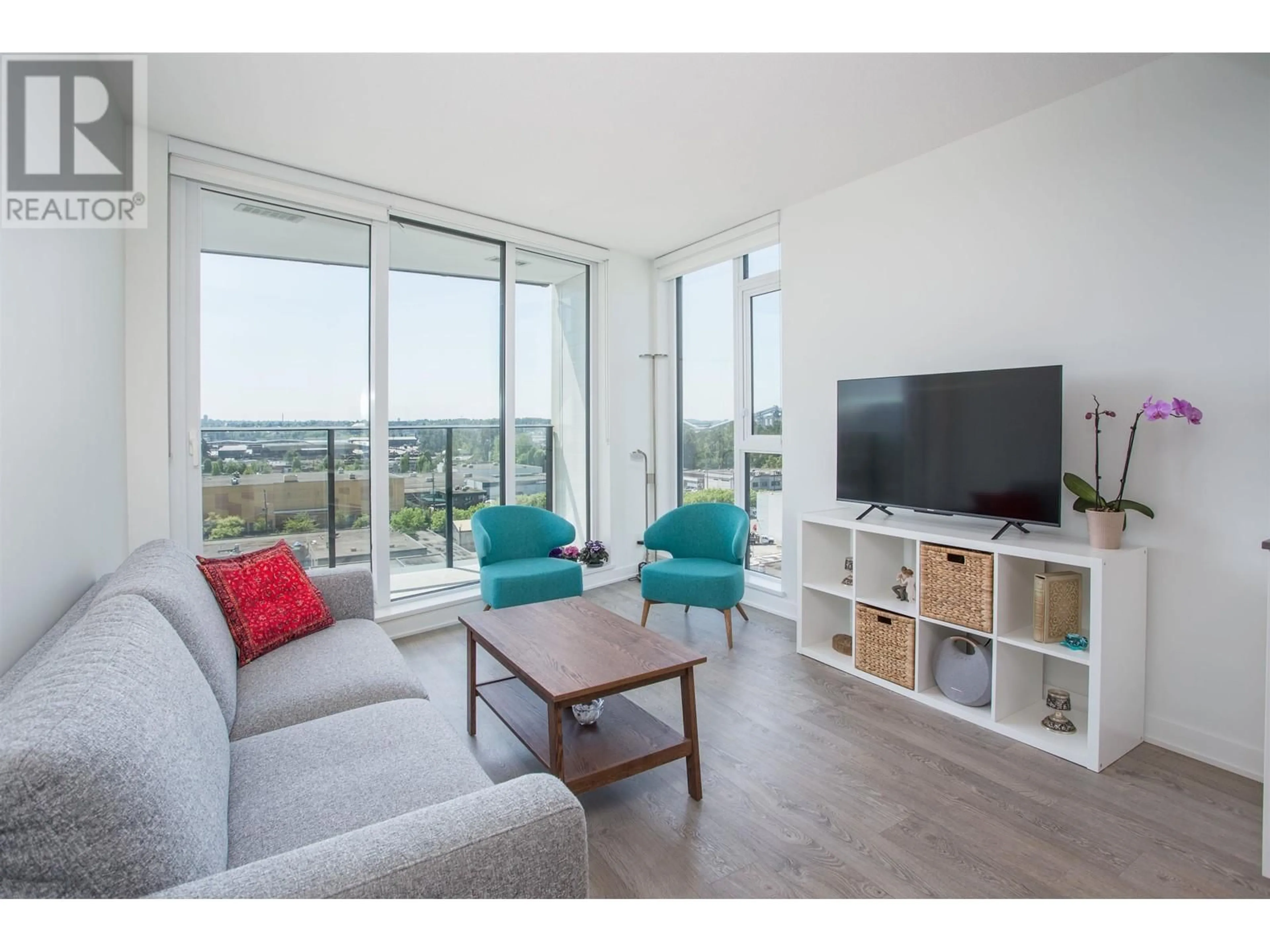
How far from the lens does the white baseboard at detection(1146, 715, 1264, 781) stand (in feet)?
7.11

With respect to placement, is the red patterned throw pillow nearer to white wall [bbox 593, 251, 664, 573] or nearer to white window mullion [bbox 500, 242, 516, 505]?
white window mullion [bbox 500, 242, 516, 505]

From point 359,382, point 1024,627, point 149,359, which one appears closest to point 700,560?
point 1024,627

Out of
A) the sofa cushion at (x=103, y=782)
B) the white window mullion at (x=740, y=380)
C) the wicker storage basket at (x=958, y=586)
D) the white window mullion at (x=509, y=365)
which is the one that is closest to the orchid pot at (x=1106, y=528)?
the wicker storage basket at (x=958, y=586)

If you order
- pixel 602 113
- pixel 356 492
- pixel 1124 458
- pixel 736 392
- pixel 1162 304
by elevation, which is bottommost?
pixel 356 492

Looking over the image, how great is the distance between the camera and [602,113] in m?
2.67

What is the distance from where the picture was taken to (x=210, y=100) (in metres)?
2.56

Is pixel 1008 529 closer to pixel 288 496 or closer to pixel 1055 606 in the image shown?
pixel 1055 606

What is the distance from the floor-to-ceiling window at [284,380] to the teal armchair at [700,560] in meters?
1.76

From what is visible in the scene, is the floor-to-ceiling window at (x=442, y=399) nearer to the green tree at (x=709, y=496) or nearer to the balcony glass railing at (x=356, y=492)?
the balcony glass railing at (x=356, y=492)

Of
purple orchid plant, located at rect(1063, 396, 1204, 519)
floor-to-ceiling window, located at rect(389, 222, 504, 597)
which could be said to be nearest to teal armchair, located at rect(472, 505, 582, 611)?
floor-to-ceiling window, located at rect(389, 222, 504, 597)

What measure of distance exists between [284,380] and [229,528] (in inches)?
33.1

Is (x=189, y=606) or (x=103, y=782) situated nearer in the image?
(x=103, y=782)

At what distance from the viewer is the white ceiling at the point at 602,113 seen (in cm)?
233

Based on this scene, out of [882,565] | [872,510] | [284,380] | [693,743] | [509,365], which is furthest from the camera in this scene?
[509,365]
